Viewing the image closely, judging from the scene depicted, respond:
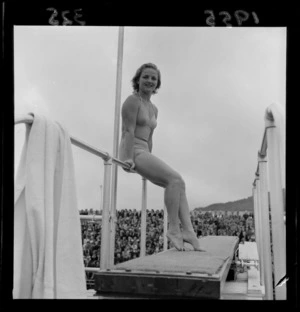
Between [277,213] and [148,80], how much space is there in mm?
594

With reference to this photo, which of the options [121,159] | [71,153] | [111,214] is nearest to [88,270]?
[111,214]

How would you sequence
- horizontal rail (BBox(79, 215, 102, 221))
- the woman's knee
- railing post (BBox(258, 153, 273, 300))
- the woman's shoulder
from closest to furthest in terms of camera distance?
railing post (BBox(258, 153, 273, 300)), horizontal rail (BBox(79, 215, 102, 221)), the woman's shoulder, the woman's knee

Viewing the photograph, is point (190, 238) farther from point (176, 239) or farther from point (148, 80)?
point (148, 80)

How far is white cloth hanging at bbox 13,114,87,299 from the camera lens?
102cm

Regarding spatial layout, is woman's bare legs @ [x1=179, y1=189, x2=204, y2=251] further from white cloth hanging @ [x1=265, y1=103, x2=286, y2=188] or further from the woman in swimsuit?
white cloth hanging @ [x1=265, y1=103, x2=286, y2=188]

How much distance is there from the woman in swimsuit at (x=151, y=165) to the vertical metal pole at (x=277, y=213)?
567mm

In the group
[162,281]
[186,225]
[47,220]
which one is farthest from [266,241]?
[47,220]

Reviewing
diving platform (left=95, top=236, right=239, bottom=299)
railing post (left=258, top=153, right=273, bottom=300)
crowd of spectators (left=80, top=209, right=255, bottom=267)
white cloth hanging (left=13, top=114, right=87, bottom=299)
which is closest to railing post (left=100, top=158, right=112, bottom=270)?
crowd of spectators (left=80, top=209, right=255, bottom=267)

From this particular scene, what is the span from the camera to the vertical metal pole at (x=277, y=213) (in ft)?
3.29

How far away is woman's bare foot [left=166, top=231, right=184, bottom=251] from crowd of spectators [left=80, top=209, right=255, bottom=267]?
76 mm

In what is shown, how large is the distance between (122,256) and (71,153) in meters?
0.69

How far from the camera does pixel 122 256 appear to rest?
171cm

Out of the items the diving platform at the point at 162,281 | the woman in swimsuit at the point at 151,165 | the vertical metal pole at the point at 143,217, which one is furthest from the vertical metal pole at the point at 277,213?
the vertical metal pole at the point at 143,217
